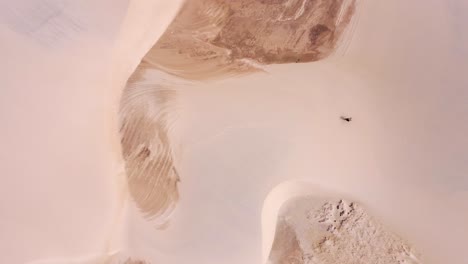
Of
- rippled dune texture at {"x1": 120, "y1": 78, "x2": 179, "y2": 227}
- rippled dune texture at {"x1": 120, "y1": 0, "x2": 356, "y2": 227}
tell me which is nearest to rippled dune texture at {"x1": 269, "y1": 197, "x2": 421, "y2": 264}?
rippled dune texture at {"x1": 120, "y1": 78, "x2": 179, "y2": 227}

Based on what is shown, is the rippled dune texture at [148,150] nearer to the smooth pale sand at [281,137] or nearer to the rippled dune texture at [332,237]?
the smooth pale sand at [281,137]

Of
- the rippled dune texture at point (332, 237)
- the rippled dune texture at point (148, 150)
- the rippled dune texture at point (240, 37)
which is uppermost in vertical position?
the rippled dune texture at point (240, 37)

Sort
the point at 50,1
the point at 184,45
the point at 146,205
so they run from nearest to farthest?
the point at 50,1 < the point at 146,205 < the point at 184,45

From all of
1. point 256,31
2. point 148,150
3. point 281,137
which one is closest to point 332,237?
point 281,137

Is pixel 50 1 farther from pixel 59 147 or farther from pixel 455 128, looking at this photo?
pixel 455 128

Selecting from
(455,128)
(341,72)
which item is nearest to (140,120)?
(341,72)

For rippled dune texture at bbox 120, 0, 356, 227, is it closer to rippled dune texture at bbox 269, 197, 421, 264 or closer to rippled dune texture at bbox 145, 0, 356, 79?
rippled dune texture at bbox 145, 0, 356, 79

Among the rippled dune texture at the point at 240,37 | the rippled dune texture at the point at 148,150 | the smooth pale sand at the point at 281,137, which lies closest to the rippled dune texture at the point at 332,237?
the smooth pale sand at the point at 281,137
